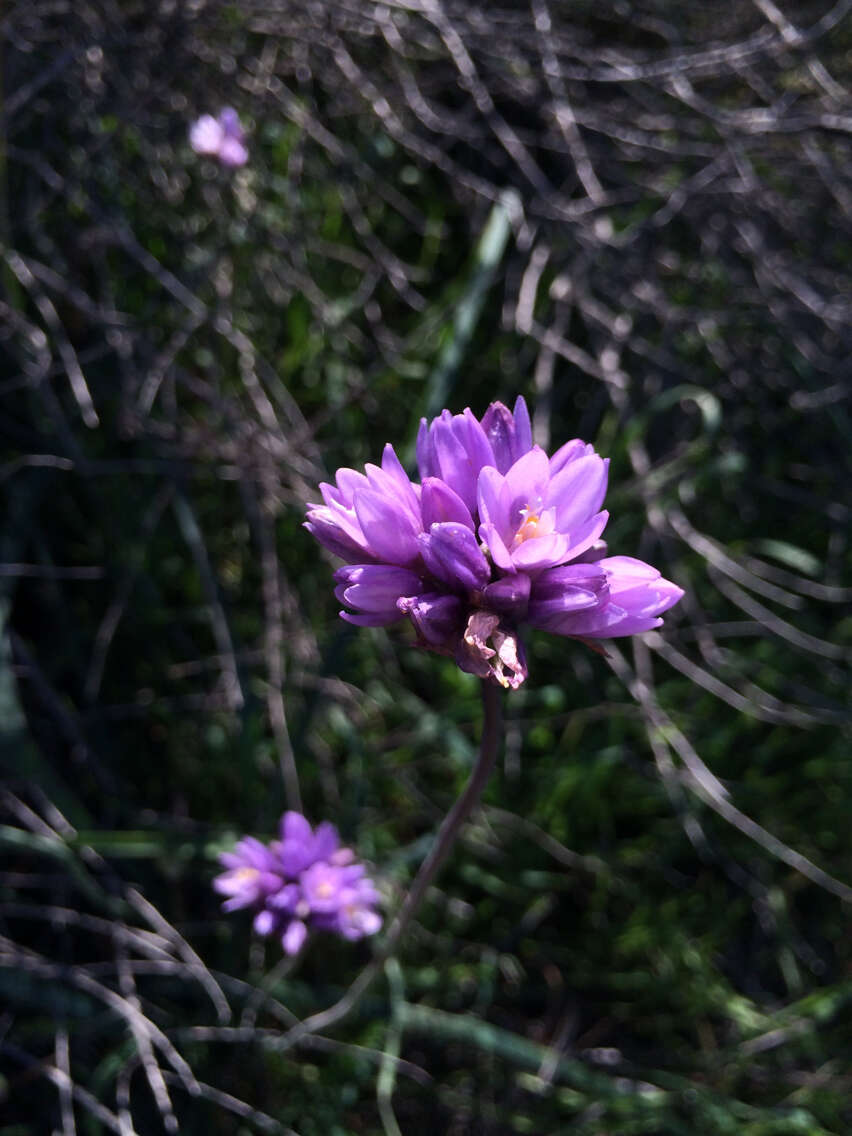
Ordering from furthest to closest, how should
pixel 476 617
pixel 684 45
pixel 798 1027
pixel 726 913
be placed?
pixel 684 45, pixel 726 913, pixel 798 1027, pixel 476 617

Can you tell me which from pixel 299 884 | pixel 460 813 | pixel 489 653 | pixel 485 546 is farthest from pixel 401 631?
pixel 489 653

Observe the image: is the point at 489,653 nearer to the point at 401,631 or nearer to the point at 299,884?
the point at 299,884

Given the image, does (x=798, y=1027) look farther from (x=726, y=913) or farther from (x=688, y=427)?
(x=688, y=427)

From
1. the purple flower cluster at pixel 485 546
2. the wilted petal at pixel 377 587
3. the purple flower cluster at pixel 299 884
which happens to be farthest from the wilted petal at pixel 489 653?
the purple flower cluster at pixel 299 884

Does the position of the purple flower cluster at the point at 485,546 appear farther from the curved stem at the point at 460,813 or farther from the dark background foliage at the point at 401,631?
the dark background foliage at the point at 401,631

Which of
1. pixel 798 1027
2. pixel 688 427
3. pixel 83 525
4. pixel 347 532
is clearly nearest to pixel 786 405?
pixel 688 427

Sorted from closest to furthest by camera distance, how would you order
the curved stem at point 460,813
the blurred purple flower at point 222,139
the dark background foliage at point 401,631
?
the curved stem at point 460,813 → the dark background foliage at point 401,631 → the blurred purple flower at point 222,139

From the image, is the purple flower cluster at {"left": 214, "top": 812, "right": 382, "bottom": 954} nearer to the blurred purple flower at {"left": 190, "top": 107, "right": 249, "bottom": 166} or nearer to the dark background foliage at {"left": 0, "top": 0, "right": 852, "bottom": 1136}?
the dark background foliage at {"left": 0, "top": 0, "right": 852, "bottom": 1136}
